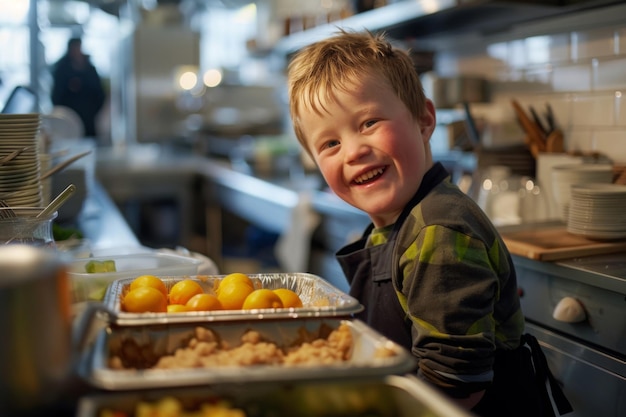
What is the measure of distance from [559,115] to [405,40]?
1.14 m

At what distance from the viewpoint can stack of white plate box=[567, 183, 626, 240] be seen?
187 centimetres

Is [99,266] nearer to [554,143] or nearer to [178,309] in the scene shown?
[178,309]

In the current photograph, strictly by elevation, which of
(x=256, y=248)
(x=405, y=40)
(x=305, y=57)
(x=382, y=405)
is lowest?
(x=256, y=248)

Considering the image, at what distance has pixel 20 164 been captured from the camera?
4.76 feet

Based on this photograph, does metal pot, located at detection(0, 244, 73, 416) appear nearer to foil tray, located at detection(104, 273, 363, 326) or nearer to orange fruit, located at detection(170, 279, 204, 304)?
foil tray, located at detection(104, 273, 363, 326)

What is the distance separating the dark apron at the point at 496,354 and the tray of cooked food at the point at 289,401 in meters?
0.54

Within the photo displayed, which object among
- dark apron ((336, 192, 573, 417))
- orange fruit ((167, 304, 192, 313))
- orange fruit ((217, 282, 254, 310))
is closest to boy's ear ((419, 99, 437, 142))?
dark apron ((336, 192, 573, 417))

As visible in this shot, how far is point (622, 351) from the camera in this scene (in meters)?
1.60

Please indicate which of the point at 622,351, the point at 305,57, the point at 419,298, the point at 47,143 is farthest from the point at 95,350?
the point at 47,143

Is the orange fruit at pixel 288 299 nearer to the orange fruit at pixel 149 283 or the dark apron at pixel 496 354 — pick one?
the orange fruit at pixel 149 283

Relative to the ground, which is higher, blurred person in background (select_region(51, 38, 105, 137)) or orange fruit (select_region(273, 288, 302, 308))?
blurred person in background (select_region(51, 38, 105, 137))

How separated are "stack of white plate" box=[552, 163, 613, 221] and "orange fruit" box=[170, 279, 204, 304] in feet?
4.63

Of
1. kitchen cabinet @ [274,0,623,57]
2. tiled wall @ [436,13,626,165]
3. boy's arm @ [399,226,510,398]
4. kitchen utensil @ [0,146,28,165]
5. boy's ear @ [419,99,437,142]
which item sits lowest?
boy's arm @ [399,226,510,398]

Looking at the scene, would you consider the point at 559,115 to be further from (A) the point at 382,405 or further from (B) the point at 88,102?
(B) the point at 88,102
